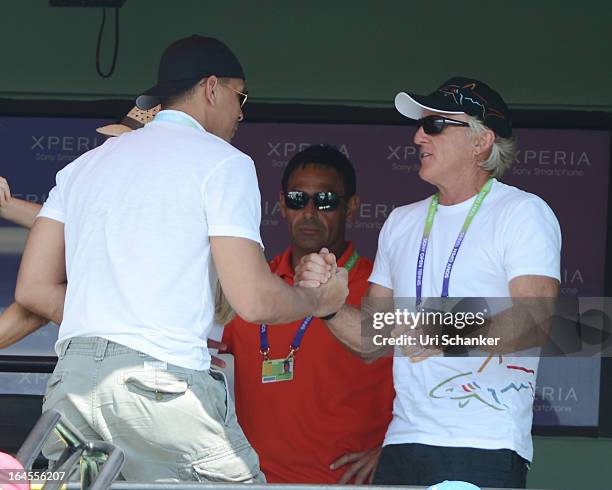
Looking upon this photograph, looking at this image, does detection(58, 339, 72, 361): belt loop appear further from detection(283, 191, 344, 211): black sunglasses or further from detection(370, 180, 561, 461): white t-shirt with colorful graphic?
detection(283, 191, 344, 211): black sunglasses

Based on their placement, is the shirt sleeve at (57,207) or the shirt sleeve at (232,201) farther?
the shirt sleeve at (57,207)

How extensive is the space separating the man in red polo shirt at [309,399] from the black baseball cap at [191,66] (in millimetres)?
1279

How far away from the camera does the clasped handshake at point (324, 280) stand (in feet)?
11.2

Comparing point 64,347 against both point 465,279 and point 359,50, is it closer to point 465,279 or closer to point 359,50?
point 465,279

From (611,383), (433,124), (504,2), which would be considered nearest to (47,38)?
(504,2)

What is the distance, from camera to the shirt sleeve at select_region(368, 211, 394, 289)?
12.9ft

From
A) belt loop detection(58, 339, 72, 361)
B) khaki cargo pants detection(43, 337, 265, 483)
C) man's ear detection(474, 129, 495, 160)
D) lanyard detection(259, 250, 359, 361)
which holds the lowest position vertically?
khaki cargo pants detection(43, 337, 265, 483)

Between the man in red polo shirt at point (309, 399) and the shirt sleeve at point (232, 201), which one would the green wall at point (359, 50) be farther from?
the shirt sleeve at point (232, 201)

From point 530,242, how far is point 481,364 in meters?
0.40


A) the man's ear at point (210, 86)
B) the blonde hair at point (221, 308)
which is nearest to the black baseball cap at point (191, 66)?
the man's ear at point (210, 86)

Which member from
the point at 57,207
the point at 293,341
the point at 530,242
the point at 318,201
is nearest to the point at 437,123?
the point at 530,242

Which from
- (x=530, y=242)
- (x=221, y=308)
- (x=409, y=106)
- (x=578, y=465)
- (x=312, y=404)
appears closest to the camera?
(x=221, y=308)

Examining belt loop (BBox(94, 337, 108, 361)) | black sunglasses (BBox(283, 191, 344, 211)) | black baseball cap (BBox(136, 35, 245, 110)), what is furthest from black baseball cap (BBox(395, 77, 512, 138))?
belt loop (BBox(94, 337, 108, 361))

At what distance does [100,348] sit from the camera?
9.52 feet
